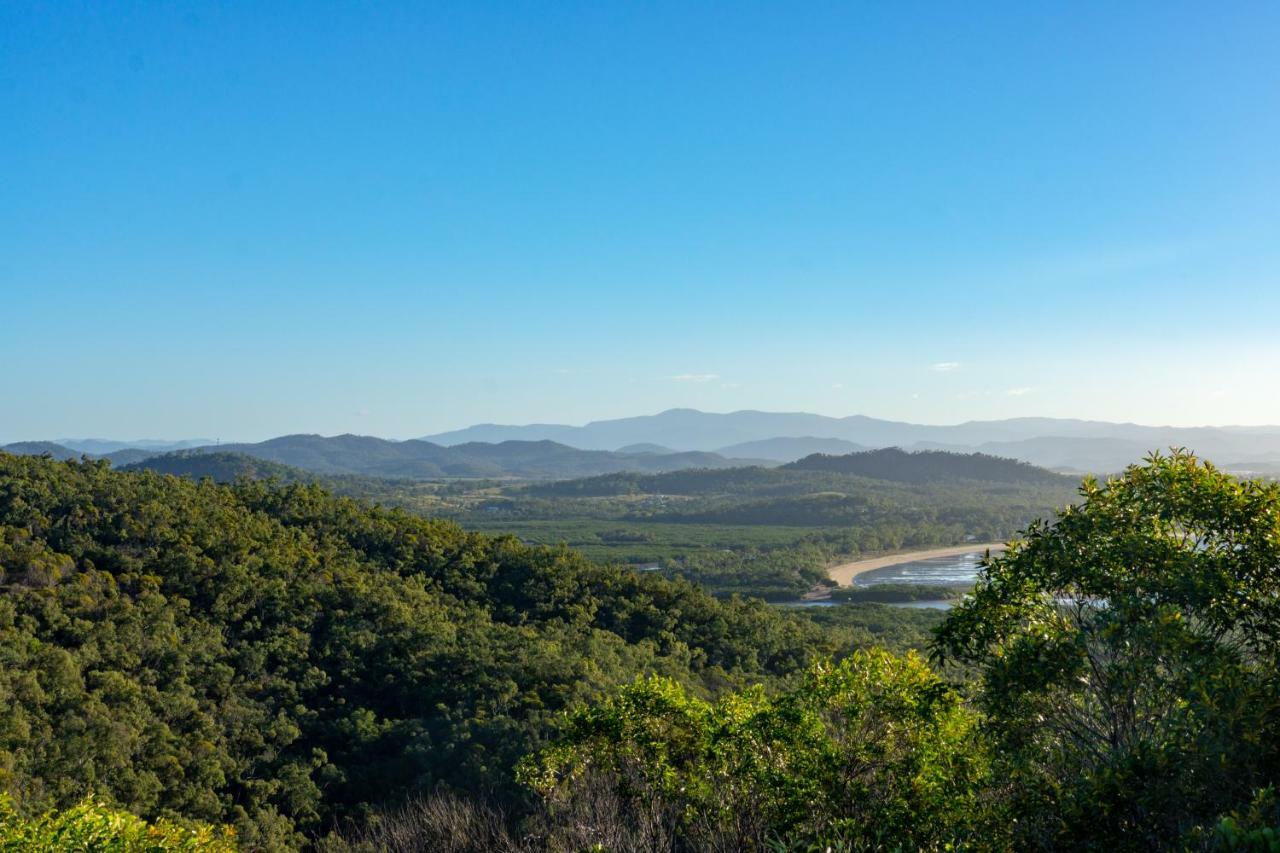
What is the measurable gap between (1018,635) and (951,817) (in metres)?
1.77

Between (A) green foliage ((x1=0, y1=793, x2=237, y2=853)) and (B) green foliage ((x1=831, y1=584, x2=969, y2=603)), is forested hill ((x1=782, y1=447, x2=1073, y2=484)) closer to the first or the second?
(B) green foliage ((x1=831, y1=584, x2=969, y2=603))

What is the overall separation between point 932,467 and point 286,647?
168 metres

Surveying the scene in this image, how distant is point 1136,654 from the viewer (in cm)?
628

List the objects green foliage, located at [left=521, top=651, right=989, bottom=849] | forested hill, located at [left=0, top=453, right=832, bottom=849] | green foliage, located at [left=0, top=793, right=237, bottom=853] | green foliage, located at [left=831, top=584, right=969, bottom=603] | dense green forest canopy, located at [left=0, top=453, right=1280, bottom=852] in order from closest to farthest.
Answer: dense green forest canopy, located at [left=0, top=453, right=1280, bottom=852], green foliage, located at [left=521, top=651, right=989, bottom=849], green foliage, located at [left=0, top=793, right=237, bottom=853], forested hill, located at [left=0, top=453, right=832, bottom=849], green foliage, located at [left=831, top=584, right=969, bottom=603]

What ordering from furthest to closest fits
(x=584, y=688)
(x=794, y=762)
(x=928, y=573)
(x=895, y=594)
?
(x=928, y=573) < (x=895, y=594) < (x=584, y=688) < (x=794, y=762)

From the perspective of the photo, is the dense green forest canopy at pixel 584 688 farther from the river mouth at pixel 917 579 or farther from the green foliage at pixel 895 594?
the green foliage at pixel 895 594

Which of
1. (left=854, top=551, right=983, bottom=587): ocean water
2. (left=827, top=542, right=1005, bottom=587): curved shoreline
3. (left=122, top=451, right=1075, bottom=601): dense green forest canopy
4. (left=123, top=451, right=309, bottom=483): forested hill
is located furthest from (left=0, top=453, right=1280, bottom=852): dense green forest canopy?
(left=123, top=451, right=309, bottom=483): forested hill

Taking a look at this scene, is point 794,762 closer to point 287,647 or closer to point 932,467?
point 287,647

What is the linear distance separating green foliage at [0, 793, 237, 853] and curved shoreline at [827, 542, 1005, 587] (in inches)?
2985

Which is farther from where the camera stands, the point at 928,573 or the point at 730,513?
the point at 730,513

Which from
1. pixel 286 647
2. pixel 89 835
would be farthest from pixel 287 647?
pixel 89 835

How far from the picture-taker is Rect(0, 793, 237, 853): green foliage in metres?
8.04

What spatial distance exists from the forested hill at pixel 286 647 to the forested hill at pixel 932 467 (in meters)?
138

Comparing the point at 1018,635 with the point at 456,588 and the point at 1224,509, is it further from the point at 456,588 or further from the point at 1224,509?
the point at 456,588
